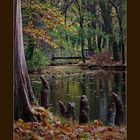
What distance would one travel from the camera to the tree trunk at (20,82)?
723 centimetres

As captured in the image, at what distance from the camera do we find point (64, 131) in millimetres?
7246

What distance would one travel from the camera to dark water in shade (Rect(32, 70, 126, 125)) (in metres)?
7.25

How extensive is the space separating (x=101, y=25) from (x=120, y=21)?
0.22 metres

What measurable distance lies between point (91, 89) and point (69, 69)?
0.31 meters

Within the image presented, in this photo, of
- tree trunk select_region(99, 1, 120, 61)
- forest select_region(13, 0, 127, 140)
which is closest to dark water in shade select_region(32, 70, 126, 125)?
forest select_region(13, 0, 127, 140)

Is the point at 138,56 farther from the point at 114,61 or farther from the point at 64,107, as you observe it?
the point at 64,107

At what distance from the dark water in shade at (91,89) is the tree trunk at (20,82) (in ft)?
0.32

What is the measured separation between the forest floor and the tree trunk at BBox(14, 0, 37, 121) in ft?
0.35

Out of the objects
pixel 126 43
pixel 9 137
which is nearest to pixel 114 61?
pixel 126 43

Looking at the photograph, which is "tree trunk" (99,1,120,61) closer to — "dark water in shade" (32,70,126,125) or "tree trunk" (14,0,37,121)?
"dark water in shade" (32,70,126,125)

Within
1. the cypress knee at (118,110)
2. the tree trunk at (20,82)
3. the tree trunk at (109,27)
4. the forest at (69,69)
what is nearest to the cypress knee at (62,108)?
the forest at (69,69)

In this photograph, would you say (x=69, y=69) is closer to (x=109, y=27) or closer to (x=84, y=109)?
(x=84, y=109)

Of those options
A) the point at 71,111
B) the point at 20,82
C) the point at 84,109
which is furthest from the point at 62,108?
the point at 20,82

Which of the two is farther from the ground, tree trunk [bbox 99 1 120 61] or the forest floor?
tree trunk [bbox 99 1 120 61]
